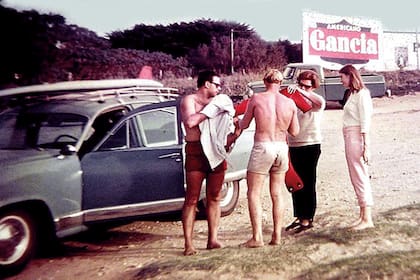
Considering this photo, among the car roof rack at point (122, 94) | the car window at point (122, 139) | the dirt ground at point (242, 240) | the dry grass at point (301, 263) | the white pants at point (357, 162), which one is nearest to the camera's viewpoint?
the car roof rack at point (122, 94)

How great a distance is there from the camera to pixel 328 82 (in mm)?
6430

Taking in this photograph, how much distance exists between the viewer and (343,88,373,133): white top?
5.20 m

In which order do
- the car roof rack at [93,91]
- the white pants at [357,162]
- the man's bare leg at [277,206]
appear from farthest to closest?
the white pants at [357,162] → the man's bare leg at [277,206] → the car roof rack at [93,91]

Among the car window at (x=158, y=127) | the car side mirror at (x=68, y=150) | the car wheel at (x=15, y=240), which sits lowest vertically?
the car wheel at (x=15, y=240)

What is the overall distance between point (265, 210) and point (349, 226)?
146cm

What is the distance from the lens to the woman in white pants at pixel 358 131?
5.22 meters

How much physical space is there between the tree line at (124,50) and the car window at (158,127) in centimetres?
60

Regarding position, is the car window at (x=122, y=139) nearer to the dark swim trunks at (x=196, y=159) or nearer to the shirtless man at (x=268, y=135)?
the dark swim trunks at (x=196, y=159)

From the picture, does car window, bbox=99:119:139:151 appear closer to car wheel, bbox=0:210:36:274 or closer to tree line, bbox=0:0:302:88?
tree line, bbox=0:0:302:88

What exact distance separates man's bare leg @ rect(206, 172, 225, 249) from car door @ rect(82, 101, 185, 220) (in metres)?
0.28

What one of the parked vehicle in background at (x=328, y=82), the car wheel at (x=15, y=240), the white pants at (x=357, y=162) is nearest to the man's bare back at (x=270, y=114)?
the parked vehicle in background at (x=328, y=82)

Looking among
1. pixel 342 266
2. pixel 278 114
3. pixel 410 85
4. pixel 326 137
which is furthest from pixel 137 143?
pixel 326 137

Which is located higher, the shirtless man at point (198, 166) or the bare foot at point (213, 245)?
the shirtless man at point (198, 166)

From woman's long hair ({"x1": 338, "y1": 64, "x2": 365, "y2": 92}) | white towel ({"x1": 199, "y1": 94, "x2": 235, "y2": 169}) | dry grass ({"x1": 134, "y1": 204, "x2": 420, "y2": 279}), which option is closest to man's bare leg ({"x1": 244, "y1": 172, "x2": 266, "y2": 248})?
dry grass ({"x1": 134, "y1": 204, "x2": 420, "y2": 279})
